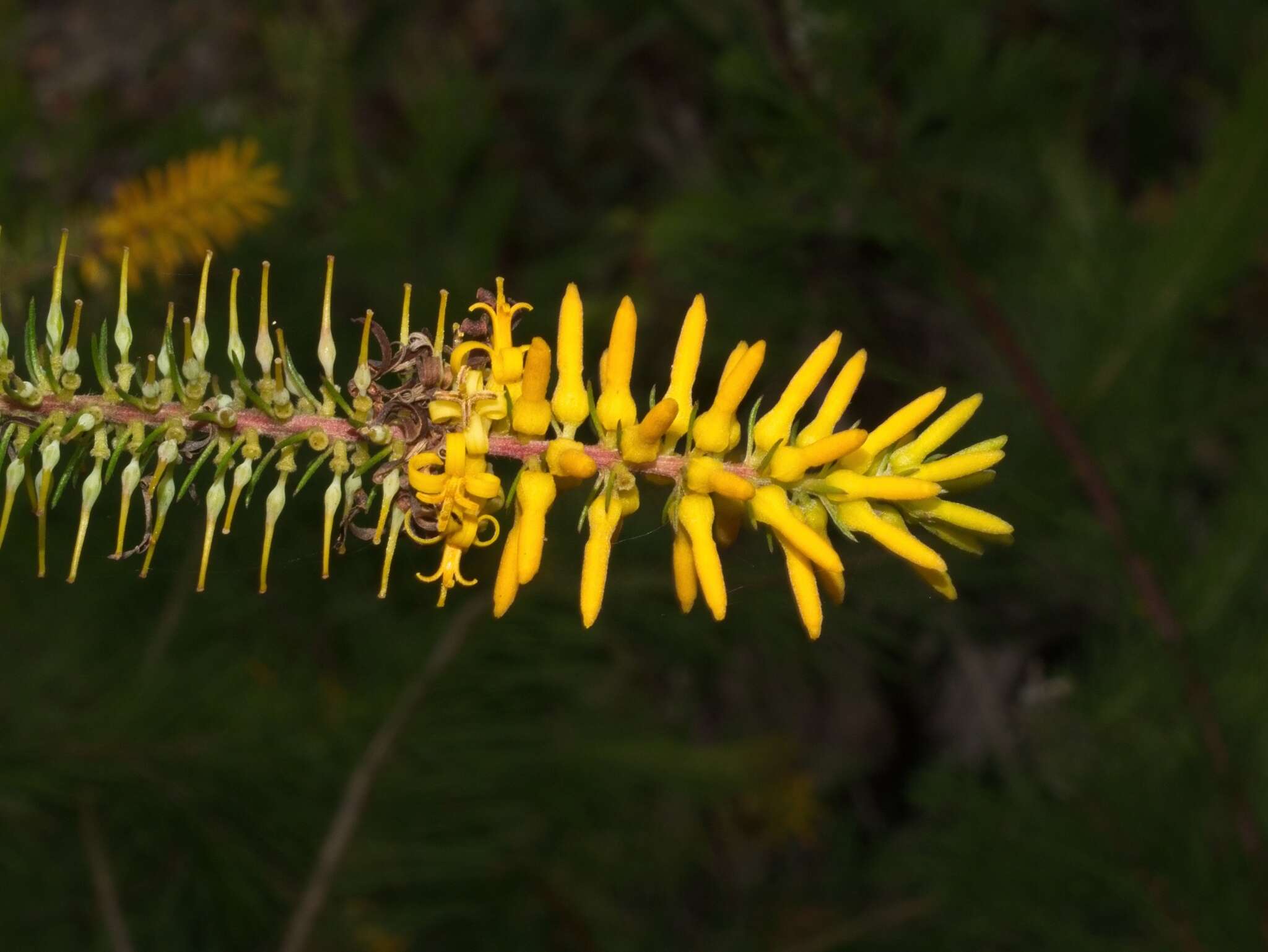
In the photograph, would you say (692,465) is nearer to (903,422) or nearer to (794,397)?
(794,397)

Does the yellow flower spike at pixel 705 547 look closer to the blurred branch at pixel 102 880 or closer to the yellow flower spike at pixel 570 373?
the yellow flower spike at pixel 570 373

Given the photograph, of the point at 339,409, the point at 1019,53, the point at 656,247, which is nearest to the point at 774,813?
the point at 656,247

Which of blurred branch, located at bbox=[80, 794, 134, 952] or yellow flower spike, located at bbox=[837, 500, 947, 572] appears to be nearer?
yellow flower spike, located at bbox=[837, 500, 947, 572]

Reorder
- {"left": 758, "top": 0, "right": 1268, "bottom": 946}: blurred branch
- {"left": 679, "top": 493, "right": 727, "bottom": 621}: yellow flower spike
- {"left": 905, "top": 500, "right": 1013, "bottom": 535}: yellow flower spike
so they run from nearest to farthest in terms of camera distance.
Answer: {"left": 679, "top": 493, "right": 727, "bottom": 621}: yellow flower spike, {"left": 905, "top": 500, "right": 1013, "bottom": 535}: yellow flower spike, {"left": 758, "top": 0, "right": 1268, "bottom": 946}: blurred branch

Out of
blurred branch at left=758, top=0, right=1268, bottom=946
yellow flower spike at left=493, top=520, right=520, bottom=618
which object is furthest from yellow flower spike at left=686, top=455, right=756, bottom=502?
blurred branch at left=758, top=0, right=1268, bottom=946

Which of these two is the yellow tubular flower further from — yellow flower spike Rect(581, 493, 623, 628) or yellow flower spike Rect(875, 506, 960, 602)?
yellow flower spike Rect(581, 493, 623, 628)

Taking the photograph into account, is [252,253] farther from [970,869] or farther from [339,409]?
[970,869]
